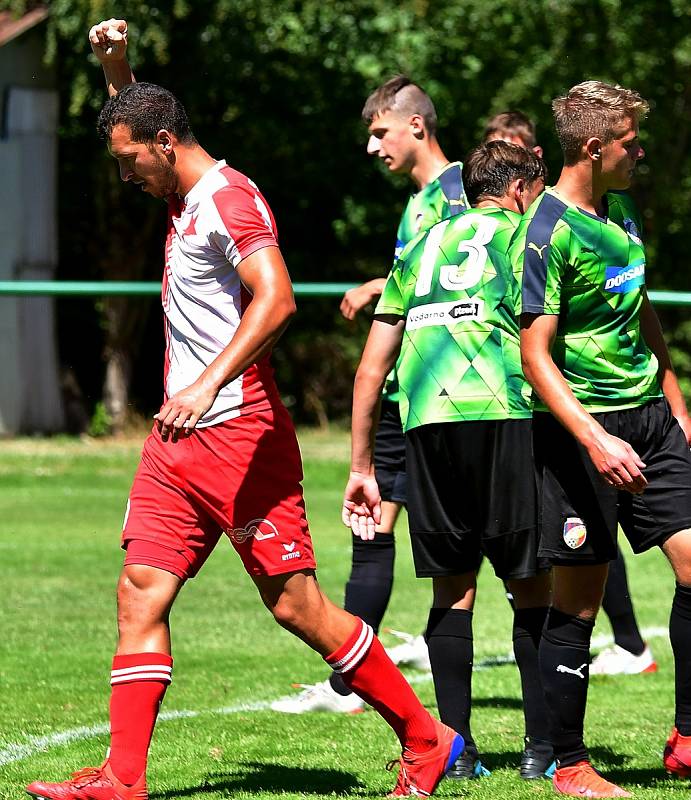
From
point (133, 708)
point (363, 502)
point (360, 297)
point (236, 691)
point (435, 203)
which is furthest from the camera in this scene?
point (236, 691)

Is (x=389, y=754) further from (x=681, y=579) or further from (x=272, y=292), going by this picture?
(x=272, y=292)

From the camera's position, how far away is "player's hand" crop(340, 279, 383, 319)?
20.8 ft

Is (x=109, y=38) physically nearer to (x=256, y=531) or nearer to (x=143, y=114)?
(x=143, y=114)

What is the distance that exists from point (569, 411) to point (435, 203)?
181cm

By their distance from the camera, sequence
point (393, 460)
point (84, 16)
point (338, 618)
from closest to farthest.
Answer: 1. point (338, 618)
2. point (393, 460)
3. point (84, 16)

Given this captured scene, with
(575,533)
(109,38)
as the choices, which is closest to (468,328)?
(575,533)

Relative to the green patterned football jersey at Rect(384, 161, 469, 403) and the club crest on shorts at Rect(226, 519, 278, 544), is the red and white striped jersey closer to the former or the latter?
the club crest on shorts at Rect(226, 519, 278, 544)

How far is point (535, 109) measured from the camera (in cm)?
2294

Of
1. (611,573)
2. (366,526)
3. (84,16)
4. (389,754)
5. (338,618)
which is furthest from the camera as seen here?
(84,16)

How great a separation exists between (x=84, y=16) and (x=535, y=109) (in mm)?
7269

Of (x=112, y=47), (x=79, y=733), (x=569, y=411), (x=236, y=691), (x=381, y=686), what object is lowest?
(x=236, y=691)

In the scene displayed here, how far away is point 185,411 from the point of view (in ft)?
13.8

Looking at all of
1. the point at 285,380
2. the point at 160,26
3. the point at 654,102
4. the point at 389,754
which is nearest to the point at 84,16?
the point at 160,26

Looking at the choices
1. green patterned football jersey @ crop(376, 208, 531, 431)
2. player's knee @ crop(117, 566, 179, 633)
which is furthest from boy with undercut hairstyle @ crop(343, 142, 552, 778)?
player's knee @ crop(117, 566, 179, 633)
